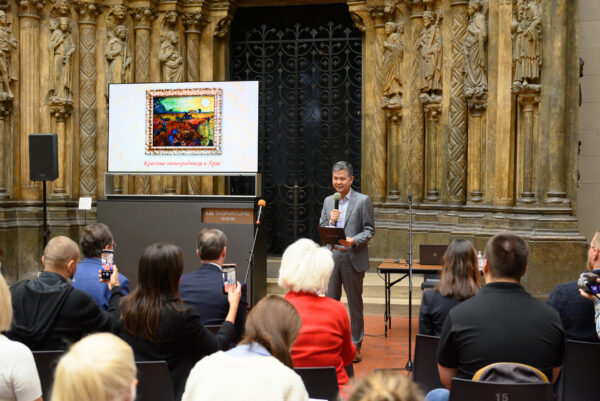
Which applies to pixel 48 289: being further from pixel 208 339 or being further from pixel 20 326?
A: pixel 208 339

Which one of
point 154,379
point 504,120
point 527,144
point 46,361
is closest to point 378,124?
point 504,120

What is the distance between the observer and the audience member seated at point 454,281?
4.14m

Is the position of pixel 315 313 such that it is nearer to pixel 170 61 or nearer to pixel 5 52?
pixel 170 61

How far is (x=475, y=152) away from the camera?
30.6 ft

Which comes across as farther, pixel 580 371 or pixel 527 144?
pixel 527 144

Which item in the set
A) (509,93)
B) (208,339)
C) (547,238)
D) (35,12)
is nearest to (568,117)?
(509,93)

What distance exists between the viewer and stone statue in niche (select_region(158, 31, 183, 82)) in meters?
10.7

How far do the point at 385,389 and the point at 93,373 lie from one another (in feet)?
2.26

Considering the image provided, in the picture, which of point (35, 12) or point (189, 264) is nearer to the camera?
point (189, 264)

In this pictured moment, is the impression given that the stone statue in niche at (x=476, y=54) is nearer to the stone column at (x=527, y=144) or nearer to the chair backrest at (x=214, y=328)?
the stone column at (x=527, y=144)

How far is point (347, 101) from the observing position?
11.0 meters

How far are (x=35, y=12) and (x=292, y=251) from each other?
26.9 feet

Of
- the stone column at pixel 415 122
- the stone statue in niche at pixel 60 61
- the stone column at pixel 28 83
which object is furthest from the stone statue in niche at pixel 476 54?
the stone column at pixel 28 83

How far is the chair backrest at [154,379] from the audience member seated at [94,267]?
1.39 m
